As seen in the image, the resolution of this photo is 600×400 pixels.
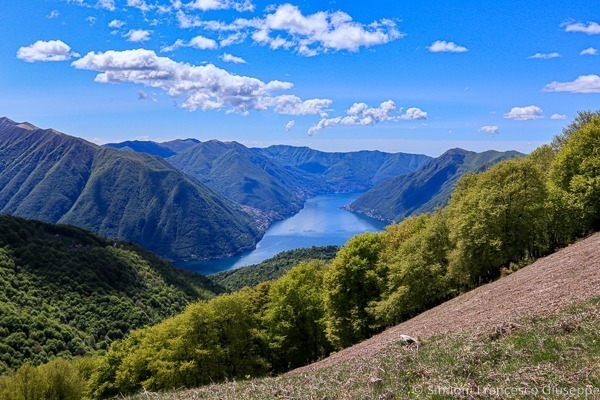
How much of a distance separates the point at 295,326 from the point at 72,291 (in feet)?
315

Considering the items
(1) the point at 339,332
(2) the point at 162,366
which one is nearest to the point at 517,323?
(1) the point at 339,332

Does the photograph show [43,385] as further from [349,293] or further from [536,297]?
[536,297]

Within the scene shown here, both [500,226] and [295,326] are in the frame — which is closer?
[500,226]

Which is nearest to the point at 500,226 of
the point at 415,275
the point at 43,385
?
the point at 415,275

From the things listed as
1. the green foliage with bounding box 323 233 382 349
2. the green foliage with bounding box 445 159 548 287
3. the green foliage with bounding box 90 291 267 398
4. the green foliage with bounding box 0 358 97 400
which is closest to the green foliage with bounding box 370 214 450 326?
the green foliage with bounding box 323 233 382 349

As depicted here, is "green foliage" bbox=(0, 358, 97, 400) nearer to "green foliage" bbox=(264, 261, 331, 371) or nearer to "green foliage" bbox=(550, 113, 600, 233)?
"green foliage" bbox=(264, 261, 331, 371)

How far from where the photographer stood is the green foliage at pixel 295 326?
42719 mm

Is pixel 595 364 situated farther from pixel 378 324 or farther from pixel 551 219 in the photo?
pixel 551 219

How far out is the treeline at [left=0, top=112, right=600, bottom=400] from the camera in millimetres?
35219

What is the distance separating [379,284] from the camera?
132 feet

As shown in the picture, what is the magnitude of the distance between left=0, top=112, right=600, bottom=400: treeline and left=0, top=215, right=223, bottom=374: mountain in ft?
149

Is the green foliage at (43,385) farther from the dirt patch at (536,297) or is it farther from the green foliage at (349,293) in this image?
the dirt patch at (536,297)

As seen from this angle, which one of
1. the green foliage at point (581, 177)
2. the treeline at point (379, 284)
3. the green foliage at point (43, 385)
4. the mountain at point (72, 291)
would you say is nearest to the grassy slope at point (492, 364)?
the treeline at point (379, 284)

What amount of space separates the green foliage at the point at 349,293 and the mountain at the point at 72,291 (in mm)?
55619
